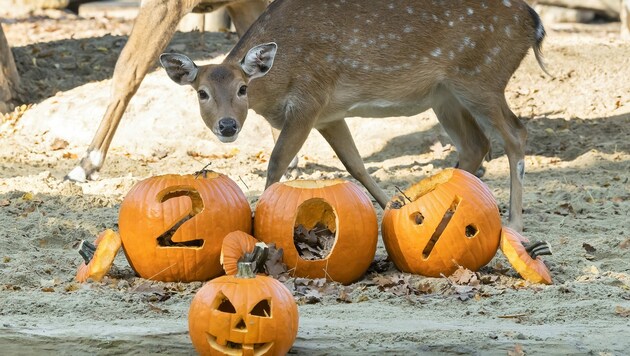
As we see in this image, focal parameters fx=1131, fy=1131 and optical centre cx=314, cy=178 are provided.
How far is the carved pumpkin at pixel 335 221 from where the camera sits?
19.9ft

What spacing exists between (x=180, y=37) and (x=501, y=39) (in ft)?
20.7

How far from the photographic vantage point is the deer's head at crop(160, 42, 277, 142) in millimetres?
7621

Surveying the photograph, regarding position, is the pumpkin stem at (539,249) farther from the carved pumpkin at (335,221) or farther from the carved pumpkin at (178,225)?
the carved pumpkin at (178,225)

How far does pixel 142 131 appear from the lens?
11.5 meters

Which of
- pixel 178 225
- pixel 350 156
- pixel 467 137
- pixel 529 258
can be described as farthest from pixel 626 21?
pixel 178 225

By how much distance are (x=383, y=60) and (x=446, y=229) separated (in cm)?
276

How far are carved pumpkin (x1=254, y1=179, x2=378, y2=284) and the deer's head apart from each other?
4.99ft

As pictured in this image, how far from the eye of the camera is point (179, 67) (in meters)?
7.78

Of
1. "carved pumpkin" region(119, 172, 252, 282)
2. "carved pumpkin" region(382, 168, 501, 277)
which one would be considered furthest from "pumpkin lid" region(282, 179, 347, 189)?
"carved pumpkin" region(382, 168, 501, 277)

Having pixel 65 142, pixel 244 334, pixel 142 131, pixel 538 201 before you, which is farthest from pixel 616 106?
pixel 244 334

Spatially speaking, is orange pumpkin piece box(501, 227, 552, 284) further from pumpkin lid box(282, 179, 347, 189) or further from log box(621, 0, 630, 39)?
log box(621, 0, 630, 39)

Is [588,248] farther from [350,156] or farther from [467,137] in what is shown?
[467,137]

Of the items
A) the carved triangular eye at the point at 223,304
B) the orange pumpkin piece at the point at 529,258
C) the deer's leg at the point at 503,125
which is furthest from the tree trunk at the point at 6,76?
the carved triangular eye at the point at 223,304

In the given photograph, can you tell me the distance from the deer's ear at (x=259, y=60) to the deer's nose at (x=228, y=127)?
1.35ft
